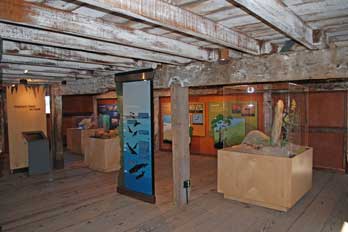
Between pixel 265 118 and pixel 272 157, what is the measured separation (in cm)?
218

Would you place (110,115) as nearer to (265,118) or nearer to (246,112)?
(246,112)

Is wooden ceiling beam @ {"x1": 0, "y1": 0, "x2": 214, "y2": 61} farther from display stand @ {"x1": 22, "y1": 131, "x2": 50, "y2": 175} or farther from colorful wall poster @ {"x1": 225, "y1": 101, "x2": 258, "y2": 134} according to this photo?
display stand @ {"x1": 22, "y1": 131, "x2": 50, "y2": 175}

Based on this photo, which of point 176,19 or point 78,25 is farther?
point 78,25

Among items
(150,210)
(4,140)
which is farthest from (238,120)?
(4,140)

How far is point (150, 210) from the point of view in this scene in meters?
3.99

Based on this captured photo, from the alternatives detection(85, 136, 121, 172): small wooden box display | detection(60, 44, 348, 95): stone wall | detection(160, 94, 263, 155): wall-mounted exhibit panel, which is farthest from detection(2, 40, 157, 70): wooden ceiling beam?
detection(160, 94, 263, 155): wall-mounted exhibit panel

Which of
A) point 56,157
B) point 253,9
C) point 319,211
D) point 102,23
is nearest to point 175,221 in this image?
point 319,211

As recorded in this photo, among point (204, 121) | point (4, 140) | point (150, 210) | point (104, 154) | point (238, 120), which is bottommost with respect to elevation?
point (150, 210)

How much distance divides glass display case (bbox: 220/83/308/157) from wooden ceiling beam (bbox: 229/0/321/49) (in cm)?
227

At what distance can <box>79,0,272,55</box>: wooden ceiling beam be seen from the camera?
4.53 feet

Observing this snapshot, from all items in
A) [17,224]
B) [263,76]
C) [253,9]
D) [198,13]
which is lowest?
[17,224]

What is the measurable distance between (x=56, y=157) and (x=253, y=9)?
6.48 m

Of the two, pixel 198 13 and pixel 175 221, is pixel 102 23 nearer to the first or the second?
pixel 198 13

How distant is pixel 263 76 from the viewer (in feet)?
9.72
